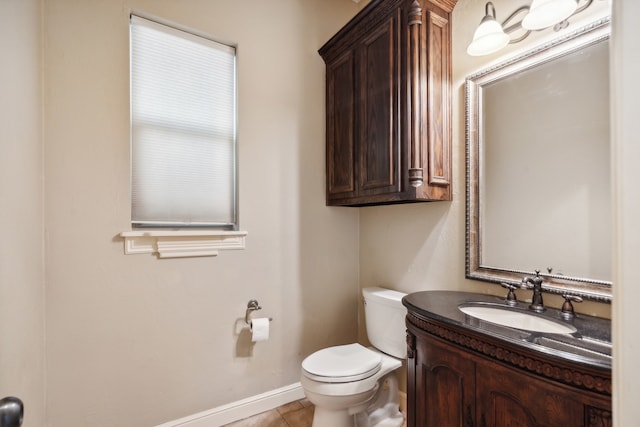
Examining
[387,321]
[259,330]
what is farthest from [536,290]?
[259,330]

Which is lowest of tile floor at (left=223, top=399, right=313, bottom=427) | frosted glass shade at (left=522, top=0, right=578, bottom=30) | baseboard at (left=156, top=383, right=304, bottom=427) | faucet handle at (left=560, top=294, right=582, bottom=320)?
tile floor at (left=223, top=399, right=313, bottom=427)

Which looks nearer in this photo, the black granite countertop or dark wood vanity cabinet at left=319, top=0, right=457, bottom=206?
the black granite countertop

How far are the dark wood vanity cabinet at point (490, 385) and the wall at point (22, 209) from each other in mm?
1331

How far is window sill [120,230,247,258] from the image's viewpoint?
5.24ft

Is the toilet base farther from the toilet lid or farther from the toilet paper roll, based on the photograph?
the toilet paper roll

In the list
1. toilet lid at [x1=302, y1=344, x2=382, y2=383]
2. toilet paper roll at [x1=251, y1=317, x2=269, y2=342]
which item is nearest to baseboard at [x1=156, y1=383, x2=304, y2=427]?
toilet paper roll at [x1=251, y1=317, x2=269, y2=342]

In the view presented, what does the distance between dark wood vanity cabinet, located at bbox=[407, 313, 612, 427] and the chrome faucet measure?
386mm

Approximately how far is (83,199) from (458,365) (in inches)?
71.2

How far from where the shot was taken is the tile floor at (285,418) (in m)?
1.82

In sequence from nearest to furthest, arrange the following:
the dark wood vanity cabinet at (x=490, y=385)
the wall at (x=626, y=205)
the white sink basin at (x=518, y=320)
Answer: the wall at (x=626, y=205)
the dark wood vanity cabinet at (x=490, y=385)
the white sink basin at (x=518, y=320)

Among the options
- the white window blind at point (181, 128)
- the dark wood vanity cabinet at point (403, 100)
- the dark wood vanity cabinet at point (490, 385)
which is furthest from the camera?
the white window blind at point (181, 128)

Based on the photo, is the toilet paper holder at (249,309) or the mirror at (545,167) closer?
the mirror at (545,167)

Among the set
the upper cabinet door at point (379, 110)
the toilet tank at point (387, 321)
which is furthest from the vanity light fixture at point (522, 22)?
the toilet tank at point (387, 321)

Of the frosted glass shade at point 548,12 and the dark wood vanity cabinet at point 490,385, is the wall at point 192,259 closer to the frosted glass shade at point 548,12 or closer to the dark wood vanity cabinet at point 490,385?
the dark wood vanity cabinet at point 490,385
